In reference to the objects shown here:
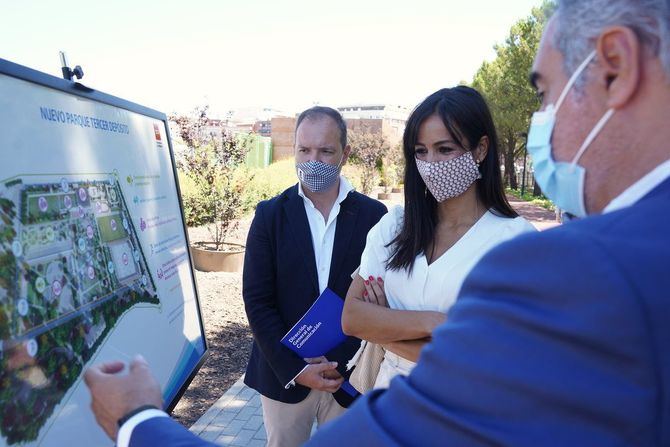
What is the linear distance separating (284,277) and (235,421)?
2.14 m

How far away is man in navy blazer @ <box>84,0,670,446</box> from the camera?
67 cm

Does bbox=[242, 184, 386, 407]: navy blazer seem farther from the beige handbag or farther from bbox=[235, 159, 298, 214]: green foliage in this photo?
bbox=[235, 159, 298, 214]: green foliage

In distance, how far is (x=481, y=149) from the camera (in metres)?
2.29

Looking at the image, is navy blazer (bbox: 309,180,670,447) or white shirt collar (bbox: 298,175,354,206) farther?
white shirt collar (bbox: 298,175,354,206)

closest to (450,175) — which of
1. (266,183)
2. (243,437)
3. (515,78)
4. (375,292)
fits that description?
(375,292)

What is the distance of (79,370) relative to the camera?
151 centimetres

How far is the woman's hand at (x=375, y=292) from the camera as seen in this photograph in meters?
2.28

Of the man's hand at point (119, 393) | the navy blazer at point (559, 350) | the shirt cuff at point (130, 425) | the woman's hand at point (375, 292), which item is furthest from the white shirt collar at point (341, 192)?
the navy blazer at point (559, 350)

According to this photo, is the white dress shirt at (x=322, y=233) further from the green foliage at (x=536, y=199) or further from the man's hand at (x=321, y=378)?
the green foliage at (x=536, y=199)

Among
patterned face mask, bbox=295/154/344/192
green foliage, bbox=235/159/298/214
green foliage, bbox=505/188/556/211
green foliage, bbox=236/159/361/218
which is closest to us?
patterned face mask, bbox=295/154/344/192

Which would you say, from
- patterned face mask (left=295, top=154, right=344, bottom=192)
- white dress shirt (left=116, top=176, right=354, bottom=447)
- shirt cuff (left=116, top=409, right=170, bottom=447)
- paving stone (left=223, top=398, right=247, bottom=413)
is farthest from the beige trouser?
paving stone (left=223, top=398, right=247, bottom=413)

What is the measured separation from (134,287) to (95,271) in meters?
0.27

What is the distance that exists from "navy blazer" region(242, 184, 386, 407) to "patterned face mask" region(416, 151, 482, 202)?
2.14 feet

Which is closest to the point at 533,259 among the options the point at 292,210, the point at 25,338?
the point at 25,338
